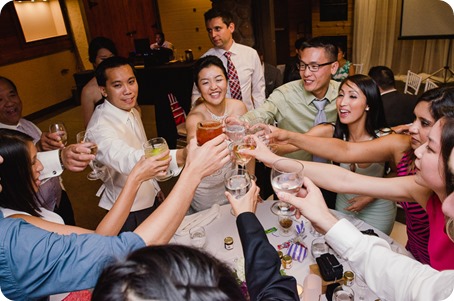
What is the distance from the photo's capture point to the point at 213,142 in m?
1.47

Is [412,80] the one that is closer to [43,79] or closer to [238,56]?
[238,56]

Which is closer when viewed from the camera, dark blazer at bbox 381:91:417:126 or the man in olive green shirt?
the man in olive green shirt

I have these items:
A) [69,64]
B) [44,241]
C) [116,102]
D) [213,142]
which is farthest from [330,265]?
[69,64]

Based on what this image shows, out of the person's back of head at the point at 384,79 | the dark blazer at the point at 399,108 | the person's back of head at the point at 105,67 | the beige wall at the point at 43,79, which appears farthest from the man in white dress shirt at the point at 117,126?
the beige wall at the point at 43,79

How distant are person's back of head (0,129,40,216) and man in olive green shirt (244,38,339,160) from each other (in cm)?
149

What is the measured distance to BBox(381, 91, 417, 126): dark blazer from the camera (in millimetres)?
3543

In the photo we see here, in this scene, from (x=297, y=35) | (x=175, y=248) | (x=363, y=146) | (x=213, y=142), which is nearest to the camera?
(x=175, y=248)

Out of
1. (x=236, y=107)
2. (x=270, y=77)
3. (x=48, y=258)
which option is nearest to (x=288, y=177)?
(x=48, y=258)

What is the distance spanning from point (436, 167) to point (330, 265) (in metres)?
0.63

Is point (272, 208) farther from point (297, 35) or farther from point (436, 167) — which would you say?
point (297, 35)

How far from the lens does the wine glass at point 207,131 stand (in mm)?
1660

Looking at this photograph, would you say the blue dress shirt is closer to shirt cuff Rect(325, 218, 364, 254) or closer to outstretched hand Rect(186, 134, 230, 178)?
outstretched hand Rect(186, 134, 230, 178)

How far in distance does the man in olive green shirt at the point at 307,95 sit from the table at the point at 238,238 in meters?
0.77

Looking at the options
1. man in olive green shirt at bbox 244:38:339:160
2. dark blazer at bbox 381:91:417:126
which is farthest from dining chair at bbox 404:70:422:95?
man in olive green shirt at bbox 244:38:339:160
